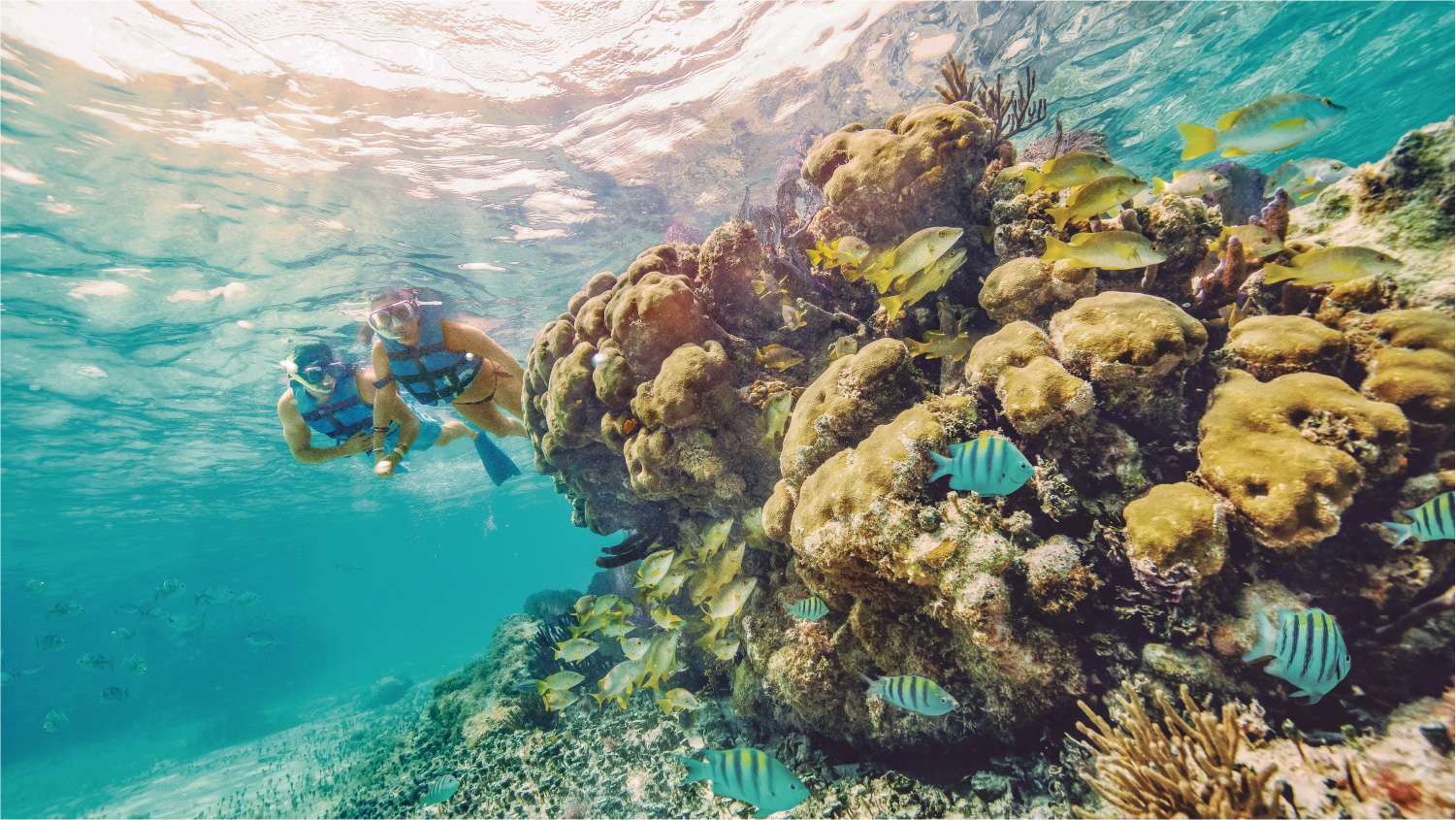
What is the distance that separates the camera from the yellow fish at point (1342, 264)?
9.60 ft

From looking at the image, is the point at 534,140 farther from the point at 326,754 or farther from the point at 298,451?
the point at 326,754

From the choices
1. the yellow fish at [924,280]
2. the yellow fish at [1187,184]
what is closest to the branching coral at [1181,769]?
the yellow fish at [924,280]

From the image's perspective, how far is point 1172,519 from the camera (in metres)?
2.95

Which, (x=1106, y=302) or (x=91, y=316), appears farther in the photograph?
(x=91, y=316)

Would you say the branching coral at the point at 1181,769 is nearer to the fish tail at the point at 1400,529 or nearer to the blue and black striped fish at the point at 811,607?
the fish tail at the point at 1400,529

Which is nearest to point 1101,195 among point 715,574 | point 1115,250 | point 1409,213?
point 1115,250

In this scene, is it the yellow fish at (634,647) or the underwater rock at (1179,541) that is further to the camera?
the yellow fish at (634,647)

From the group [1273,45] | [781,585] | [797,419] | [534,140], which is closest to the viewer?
[797,419]

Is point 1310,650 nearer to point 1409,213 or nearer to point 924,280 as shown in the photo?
point 924,280

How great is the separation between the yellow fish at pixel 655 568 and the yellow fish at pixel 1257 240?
5088 millimetres

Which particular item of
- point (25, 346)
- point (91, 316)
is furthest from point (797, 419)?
point (25, 346)

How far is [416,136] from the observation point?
1034 cm

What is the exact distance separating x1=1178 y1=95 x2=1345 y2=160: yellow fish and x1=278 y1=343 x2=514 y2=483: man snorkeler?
7.29 meters

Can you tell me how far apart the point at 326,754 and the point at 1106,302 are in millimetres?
22063
